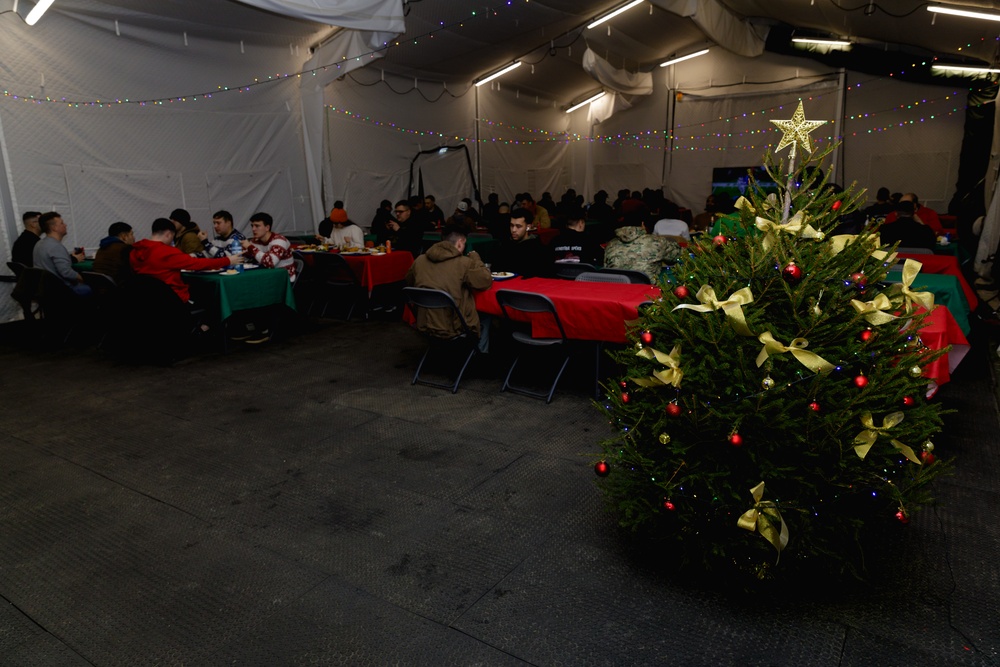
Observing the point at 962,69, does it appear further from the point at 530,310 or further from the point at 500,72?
the point at 530,310

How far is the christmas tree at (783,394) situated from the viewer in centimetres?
183

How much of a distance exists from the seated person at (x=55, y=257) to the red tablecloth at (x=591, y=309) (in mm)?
4114

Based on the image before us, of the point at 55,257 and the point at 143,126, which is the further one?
the point at 143,126

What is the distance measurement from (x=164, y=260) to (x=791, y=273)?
4.79 m

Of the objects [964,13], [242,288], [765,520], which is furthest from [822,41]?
[765,520]

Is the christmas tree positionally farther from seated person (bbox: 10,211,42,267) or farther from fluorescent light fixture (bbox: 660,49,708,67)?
fluorescent light fixture (bbox: 660,49,708,67)

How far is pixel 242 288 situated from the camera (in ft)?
17.6

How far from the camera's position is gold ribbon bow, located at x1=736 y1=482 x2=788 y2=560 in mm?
1837

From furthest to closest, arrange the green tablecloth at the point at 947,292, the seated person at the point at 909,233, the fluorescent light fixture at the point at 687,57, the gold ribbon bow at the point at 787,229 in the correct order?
the fluorescent light fixture at the point at 687,57, the seated person at the point at 909,233, the green tablecloth at the point at 947,292, the gold ribbon bow at the point at 787,229

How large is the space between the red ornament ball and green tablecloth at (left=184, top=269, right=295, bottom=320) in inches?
183

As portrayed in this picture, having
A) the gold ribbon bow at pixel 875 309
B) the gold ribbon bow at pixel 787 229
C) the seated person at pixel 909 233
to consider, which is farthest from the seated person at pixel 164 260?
the seated person at pixel 909 233

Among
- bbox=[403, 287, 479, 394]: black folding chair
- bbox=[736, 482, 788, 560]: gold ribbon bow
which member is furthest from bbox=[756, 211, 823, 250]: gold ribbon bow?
bbox=[403, 287, 479, 394]: black folding chair

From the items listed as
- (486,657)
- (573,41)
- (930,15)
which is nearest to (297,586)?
(486,657)

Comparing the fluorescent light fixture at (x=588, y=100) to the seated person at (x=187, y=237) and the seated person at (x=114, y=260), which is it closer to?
the seated person at (x=187, y=237)
